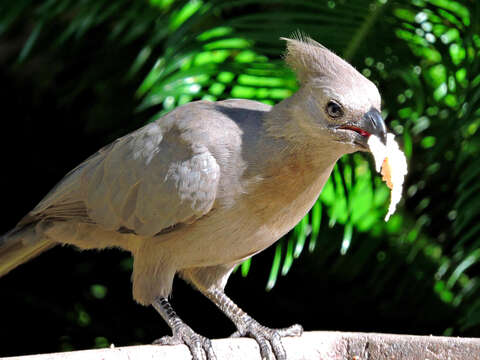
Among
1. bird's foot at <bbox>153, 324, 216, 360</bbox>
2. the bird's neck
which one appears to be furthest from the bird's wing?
bird's foot at <bbox>153, 324, 216, 360</bbox>

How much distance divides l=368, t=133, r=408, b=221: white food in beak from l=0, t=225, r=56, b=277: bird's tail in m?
1.97

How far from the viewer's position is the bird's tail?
13.3 ft

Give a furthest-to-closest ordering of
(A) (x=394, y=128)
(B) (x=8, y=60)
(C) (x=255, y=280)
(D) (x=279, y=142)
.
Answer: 1. (B) (x=8, y=60)
2. (C) (x=255, y=280)
3. (A) (x=394, y=128)
4. (D) (x=279, y=142)

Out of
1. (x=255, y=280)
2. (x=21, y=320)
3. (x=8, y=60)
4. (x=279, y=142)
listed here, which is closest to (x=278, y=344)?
(x=279, y=142)

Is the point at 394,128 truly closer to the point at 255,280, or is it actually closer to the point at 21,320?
the point at 255,280

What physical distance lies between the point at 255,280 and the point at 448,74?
74.8 inches

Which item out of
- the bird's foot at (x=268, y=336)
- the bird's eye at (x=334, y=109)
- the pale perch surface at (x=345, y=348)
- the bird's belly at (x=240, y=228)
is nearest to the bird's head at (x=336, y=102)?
the bird's eye at (x=334, y=109)

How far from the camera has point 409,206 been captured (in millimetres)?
4988

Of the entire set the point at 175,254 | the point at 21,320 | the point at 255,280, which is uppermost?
the point at 175,254

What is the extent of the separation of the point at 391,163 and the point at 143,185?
4.08 feet

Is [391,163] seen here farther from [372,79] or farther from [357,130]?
[372,79]

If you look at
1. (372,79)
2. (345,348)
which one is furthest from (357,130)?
(372,79)

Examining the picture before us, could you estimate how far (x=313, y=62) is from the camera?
325cm

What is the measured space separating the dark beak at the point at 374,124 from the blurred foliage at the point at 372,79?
4.15 feet
